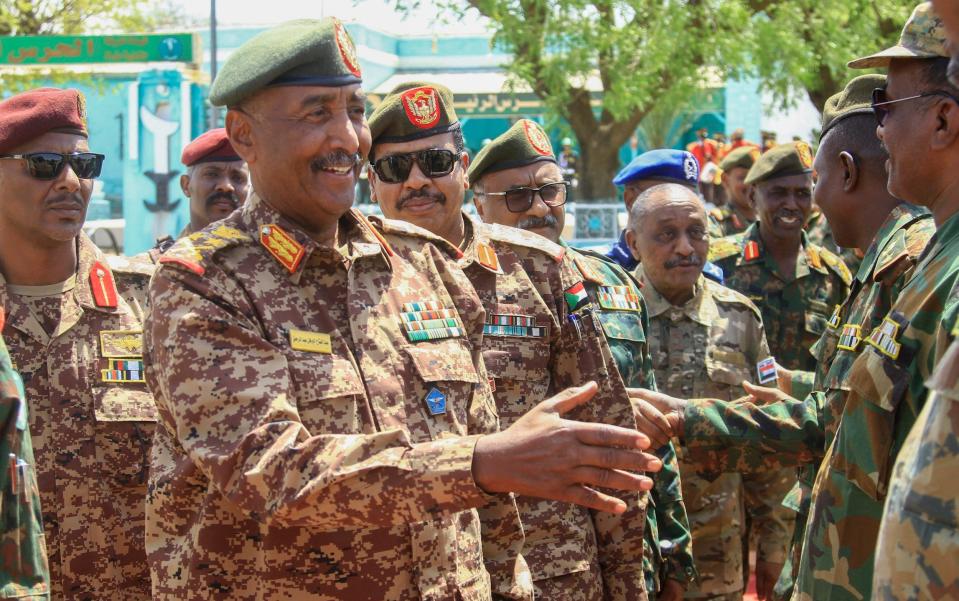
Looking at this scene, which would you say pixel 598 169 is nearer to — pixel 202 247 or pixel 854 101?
pixel 854 101

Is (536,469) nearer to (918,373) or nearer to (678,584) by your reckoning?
(918,373)

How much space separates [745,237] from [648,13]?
11823 mm

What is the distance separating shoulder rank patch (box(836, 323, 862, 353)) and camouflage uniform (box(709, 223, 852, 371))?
3.67 m

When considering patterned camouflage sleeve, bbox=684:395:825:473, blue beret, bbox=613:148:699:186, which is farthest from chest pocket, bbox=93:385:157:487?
blue beret, bbox=613:148:699:186

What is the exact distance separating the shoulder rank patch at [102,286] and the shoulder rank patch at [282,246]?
172cm

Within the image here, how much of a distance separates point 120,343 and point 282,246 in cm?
172

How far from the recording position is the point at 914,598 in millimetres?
2016

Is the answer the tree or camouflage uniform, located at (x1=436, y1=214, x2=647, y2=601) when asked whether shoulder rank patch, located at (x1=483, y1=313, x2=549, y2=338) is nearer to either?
camouflage uniform, located at (x1=436, y1=214, x2=647, y2=601)

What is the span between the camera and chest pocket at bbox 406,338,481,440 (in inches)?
118

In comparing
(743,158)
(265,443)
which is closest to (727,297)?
(265,443)

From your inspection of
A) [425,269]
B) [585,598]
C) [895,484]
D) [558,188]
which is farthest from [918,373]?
[558,188]

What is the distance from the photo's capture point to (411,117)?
469 centimetres

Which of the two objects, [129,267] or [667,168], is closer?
[129,267]

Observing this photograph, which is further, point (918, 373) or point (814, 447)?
point (814, 447)
